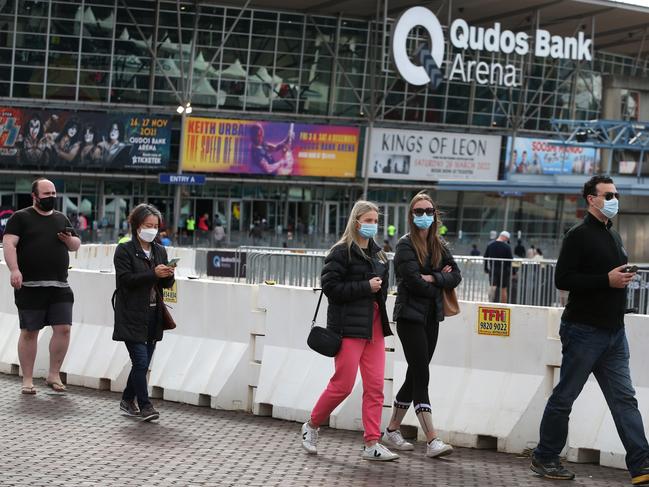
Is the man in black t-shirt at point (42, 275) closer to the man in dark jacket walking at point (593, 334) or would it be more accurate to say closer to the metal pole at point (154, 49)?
the man in dark jacket walking at point (593, 334)

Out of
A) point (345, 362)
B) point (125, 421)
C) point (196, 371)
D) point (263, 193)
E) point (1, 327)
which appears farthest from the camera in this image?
point (263, 193)

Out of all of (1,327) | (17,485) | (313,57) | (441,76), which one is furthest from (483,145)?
(17,485)

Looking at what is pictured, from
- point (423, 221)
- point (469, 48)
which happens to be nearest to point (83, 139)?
point (469, 48)

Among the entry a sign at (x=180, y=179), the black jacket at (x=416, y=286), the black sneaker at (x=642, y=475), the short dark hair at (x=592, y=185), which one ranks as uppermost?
the entry a sign at (x=180, y=179)

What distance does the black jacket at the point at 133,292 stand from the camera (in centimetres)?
1062

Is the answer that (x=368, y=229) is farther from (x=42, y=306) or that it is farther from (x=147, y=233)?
(x=42, y=306)

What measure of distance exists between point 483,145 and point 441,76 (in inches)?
240

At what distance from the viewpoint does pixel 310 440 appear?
30.8 ft

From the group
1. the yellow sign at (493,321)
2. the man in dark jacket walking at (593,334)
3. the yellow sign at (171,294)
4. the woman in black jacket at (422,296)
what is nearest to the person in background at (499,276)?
the yellow sign at (171,294)

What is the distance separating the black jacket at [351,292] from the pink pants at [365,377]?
7 centimetres

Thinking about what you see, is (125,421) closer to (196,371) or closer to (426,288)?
(196,371)

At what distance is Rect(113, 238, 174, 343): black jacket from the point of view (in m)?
10.6

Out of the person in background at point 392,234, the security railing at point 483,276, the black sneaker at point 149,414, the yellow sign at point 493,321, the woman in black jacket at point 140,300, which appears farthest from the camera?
the person in background at point 392,234

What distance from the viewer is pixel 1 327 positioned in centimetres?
1362
